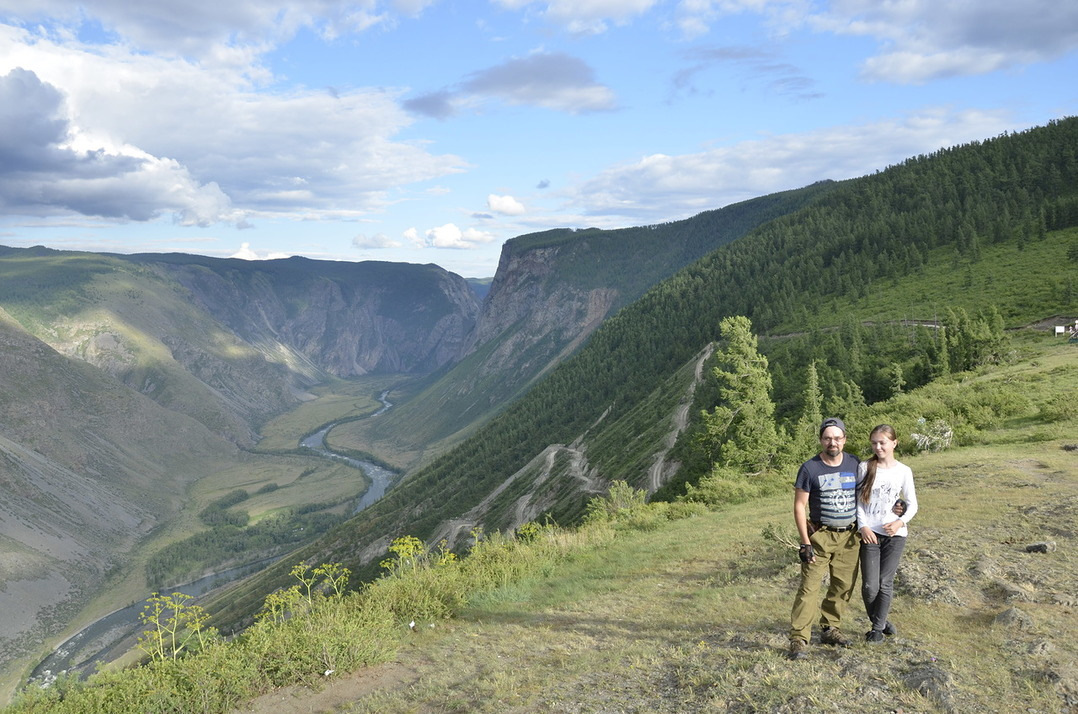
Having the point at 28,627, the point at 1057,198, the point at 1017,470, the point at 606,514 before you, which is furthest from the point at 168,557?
the point at 1057,198

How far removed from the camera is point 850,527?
33.4ft

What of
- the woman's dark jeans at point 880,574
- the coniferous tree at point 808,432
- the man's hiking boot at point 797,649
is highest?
the woman's dark jeans at point 880,574

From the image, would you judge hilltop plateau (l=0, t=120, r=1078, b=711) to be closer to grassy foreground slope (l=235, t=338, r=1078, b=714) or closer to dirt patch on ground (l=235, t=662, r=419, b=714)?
dirt patch on ground (l=235, t=662, r=419, b=714)

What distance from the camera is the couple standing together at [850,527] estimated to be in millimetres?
9898

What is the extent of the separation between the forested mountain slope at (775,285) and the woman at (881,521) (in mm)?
58463

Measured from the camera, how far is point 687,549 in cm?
1769

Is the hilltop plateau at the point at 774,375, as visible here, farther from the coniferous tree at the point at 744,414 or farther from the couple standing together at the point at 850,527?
the couple standing together at the point at 850,527

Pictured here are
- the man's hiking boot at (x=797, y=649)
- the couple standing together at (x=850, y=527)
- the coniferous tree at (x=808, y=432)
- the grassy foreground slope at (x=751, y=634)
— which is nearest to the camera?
the grassy foreground slope at (x=751, y=634)

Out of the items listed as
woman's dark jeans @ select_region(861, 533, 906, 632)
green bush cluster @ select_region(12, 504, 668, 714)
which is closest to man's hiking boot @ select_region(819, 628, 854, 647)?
woman's dark jeans @ select_region(861, 533, 906, 632)

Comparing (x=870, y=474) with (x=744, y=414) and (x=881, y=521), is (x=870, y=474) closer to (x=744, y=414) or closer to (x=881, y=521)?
(x=881, y=521)

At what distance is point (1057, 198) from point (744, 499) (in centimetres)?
10787

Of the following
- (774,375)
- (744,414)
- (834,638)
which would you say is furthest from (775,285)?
(834,638)

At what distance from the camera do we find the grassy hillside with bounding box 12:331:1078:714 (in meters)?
8.96

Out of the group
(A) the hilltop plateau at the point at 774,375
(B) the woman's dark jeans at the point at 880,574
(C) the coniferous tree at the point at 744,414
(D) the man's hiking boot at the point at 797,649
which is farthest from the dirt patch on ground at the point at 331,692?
(C) the coniferous tree at the point at 744,414
